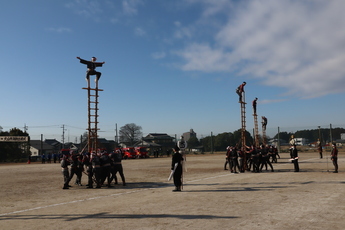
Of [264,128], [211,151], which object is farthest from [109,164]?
[211,151]

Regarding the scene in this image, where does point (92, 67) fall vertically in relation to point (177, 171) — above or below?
above

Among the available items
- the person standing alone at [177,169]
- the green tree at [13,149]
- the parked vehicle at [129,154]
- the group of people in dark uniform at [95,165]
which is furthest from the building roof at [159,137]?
the person standing alone at [177,169]

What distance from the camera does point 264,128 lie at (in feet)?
108

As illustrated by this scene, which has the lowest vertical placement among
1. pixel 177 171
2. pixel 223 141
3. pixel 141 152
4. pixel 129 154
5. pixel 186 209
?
pixel 186 209

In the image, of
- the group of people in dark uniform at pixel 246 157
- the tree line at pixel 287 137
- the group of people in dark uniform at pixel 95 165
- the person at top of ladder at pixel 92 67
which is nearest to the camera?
the group of people in dark uniform at pixel 95 165

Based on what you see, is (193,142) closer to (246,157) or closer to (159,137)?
(159,137)

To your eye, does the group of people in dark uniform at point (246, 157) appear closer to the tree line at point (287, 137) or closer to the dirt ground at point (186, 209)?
the tree line at point (287, 137)

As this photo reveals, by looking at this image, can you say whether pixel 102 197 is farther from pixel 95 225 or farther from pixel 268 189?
pixel 268 189

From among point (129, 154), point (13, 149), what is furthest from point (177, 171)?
point (13, 149)

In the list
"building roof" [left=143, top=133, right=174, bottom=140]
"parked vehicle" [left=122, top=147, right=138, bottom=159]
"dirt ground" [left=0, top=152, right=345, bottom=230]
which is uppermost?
"building roof" [left=143, top=133, right=174, bottom=140]

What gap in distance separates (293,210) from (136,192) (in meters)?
6.09

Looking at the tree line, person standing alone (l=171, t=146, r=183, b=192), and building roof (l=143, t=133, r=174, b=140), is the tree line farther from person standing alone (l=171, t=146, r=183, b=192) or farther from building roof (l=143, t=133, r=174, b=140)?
person standing alone (l=171, t=146, r=183, b=192)

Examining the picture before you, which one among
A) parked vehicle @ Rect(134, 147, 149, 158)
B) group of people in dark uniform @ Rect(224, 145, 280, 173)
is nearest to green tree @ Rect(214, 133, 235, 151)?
parked vehicle @ Rect(134, 147, 149, 158)

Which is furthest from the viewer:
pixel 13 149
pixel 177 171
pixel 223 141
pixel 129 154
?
pixel 223 141
